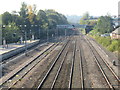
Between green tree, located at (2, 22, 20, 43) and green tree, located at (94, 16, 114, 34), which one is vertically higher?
green tree, located at (94, 16, 114, 34)

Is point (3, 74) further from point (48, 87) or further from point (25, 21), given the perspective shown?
point (25, 21)

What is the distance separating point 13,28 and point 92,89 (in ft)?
128

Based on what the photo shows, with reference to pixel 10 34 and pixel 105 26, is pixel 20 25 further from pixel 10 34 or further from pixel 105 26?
pixel 105 26

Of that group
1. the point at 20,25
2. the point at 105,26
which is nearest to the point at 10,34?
the point at 20,25

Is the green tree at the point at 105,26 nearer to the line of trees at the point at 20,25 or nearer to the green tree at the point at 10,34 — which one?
the line of trees at the point at 20,25

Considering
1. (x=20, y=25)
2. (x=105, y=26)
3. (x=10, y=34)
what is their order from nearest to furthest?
(x=20, y=25) → (x=10, y=34) → (x=105, y=26)

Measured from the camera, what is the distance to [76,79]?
18.7m

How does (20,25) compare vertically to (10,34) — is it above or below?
above

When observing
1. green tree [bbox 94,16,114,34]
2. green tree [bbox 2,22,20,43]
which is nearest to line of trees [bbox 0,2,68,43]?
green tree [bbox 2,22,20,43]

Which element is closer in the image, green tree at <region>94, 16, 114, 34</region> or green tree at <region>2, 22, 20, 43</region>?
green tree at <region>2, 22, 20, 43</region>

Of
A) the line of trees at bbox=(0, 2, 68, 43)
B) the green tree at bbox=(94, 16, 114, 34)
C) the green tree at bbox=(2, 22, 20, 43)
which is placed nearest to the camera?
the green tree at bbox=(2, 22, 20, 43)

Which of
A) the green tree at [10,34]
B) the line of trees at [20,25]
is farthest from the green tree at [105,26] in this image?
the green tree at [10,34]

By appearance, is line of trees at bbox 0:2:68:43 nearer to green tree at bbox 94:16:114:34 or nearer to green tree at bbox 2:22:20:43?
green tree at bbox 2:22:20:43

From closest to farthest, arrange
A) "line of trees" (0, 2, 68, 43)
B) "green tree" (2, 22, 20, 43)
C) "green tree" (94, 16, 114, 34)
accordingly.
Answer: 1. "green tree" (2, 22, 20, 43)
2. "line of trees" (0, 2, 68, 43)
3. "green tree" (94, 16, 114, 34)
